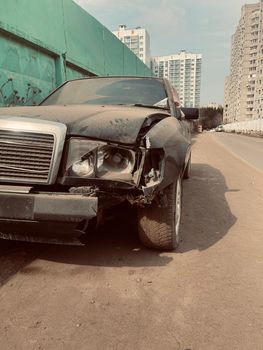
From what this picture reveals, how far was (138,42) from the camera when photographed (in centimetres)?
4878

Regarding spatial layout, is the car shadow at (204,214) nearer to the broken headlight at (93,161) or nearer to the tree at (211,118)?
the broken headlight at (93,161)

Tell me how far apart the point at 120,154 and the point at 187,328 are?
1246mm

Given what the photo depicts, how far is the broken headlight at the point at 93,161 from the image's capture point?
263 centimetres

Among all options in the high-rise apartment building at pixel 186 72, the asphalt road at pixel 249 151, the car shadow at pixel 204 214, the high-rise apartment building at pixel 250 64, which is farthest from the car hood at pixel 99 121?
the high-rise apartment building at pixel 250 64

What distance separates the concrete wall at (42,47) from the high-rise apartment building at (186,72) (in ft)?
253

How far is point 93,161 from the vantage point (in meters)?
2.65

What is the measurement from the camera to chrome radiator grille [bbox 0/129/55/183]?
8.55ft

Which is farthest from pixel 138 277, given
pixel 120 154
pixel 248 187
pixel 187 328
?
pixel 248 187

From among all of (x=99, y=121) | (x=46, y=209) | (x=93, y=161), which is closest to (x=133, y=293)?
(x=46, y=209)

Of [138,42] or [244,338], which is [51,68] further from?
[138,42]

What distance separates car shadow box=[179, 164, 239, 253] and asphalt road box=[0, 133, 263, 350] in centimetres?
3

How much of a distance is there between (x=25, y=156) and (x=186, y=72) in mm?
94070

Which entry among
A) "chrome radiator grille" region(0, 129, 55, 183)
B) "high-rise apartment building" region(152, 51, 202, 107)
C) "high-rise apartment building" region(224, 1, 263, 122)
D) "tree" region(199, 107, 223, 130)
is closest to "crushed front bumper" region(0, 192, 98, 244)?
"chrome radiator grille" region(0, 129, 55, 183)

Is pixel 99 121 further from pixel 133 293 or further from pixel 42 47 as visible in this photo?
pixel 42 47
